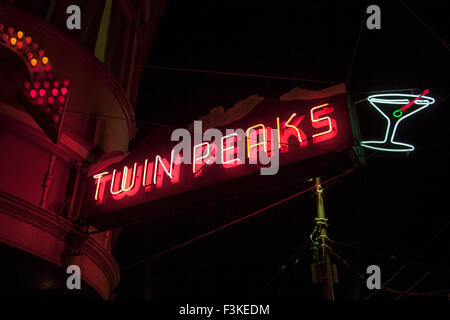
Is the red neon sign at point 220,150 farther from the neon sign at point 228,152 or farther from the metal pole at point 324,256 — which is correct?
the metal pole at point 324,256

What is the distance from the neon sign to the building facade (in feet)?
2.02

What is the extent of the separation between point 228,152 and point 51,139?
9.72ft

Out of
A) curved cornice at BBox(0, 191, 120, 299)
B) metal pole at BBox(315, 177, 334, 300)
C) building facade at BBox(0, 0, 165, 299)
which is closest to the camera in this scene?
curved cornice at BBox(0, 191, 120, 299)

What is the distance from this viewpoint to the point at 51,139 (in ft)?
26.1

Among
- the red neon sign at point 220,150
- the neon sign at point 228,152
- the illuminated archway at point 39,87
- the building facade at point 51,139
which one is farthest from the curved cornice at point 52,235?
the illuminated archway at point 39,87

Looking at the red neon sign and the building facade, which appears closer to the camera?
the red neon sign

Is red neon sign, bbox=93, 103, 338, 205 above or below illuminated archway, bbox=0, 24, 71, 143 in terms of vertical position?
below

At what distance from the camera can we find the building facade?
297 inches

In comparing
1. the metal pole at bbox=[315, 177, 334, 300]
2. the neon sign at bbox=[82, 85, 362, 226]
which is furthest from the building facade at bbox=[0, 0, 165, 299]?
the metal pole at bbox=[315, 177, 334, 300]

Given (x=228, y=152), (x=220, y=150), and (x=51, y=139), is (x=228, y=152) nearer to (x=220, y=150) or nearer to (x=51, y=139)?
(x=220, y=150)

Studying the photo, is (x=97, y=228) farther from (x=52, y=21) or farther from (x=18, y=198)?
(x=52, y=21)

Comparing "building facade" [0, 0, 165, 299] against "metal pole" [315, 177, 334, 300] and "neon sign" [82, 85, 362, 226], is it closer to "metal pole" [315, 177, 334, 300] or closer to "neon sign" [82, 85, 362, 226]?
"neon sign" [82, 85, 362, 226]

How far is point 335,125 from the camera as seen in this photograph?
7.23 metres
